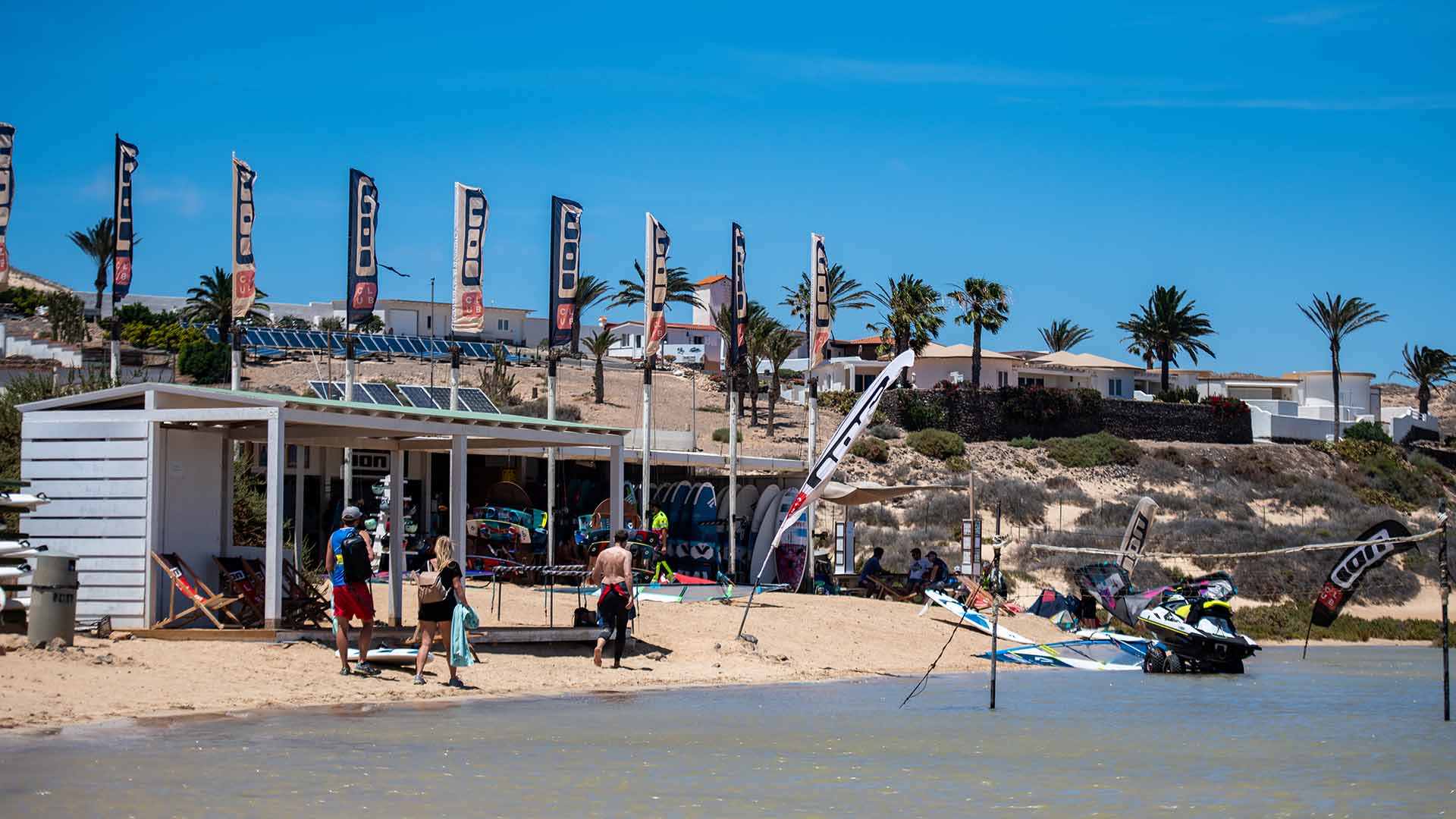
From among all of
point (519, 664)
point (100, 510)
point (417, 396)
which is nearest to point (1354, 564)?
point (519, 664)

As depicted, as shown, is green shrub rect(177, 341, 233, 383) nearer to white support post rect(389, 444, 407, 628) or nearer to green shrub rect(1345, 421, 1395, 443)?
white support post rect(389, 444, 407, 628)

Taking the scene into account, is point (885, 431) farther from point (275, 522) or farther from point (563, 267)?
Answer: point (275, 522)

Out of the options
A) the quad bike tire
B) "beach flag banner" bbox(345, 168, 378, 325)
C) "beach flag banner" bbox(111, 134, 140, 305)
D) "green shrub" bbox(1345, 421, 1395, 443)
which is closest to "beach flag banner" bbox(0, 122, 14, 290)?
"beach flag banner" bbox(111, 134, 140, 305)

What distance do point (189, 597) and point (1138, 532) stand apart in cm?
2084

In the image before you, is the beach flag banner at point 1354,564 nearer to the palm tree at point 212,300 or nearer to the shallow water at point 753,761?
the shallow water at point 753,761

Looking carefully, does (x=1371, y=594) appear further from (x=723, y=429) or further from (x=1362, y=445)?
(x=1362, y=445)

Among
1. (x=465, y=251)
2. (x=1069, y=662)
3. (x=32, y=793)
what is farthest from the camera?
(x=465, y=251)

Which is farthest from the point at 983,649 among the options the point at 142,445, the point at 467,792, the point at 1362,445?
the point at 1362,445

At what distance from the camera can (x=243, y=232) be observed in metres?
24.5

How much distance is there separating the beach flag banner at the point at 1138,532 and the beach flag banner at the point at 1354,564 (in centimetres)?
689

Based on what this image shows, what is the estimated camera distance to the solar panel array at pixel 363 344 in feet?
220

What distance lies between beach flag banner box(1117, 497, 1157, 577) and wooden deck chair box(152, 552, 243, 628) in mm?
19698

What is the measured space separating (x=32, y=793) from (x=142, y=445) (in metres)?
7.25

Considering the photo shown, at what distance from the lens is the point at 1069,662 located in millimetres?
23109
